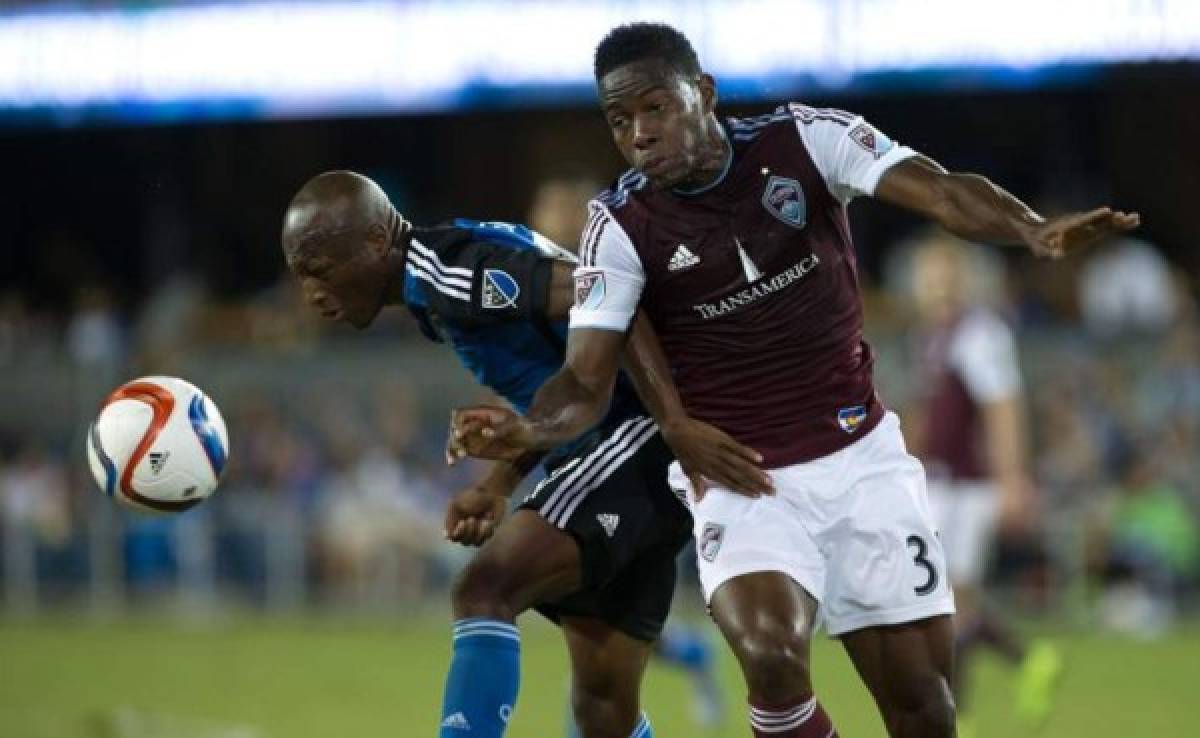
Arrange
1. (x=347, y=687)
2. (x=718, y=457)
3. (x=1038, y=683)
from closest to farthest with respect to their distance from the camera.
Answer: (x=718, y=457) < (x=1038, y=683) < (x=347, y=687)

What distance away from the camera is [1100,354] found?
1641cm

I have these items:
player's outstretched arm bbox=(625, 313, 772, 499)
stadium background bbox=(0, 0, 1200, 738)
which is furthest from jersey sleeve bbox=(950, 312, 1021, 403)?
player's outstretched arm bbox=(625, 313, 772, 499)

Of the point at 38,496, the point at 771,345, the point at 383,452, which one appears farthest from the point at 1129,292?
the point at 771,345

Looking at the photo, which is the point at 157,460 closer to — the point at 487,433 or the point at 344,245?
the point at 344,245

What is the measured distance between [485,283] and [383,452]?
1140cm

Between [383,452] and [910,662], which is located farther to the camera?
[383,452]

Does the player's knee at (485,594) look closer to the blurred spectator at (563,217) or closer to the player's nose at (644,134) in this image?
the player's nose at (644,134)

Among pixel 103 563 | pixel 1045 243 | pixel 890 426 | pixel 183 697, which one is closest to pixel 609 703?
pixel 890 426

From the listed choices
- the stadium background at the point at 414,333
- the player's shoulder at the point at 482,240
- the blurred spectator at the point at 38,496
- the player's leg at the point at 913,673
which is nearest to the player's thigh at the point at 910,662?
the player's leg at the point at 913,673

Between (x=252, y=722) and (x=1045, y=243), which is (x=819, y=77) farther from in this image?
(x=1045, y=243)

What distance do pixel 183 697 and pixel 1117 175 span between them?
12501 millimetres

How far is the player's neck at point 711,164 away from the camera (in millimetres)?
5824

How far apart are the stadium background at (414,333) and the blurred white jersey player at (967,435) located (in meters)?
1.47

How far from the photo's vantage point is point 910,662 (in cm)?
588
